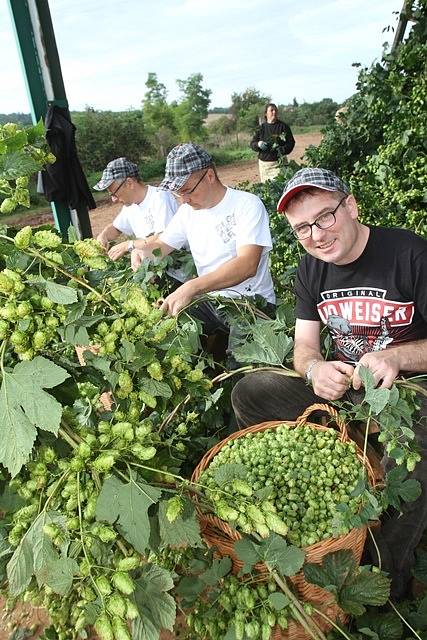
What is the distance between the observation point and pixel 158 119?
18609mm

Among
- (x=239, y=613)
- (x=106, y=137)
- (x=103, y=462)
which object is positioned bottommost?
(x=239, y=613)

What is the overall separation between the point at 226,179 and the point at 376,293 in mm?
14450

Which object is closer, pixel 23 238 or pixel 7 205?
pixel 23 238

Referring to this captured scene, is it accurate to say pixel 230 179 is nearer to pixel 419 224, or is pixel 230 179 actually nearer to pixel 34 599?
pixel 419 224

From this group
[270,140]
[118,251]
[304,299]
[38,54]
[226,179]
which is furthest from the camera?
[226,179]

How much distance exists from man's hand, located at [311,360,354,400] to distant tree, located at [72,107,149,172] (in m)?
13.5

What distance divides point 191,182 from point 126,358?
2052 mm

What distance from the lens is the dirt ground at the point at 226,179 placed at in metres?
11.7

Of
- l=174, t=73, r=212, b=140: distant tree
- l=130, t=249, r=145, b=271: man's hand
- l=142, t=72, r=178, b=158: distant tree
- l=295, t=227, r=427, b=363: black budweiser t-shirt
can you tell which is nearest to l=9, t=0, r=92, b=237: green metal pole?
l=130, t=249, r=145, b=271: man's hand

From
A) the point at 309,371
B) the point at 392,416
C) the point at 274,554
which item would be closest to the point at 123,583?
the point at 274,554

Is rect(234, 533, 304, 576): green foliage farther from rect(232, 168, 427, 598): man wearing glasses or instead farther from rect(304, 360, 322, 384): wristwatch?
rect(304, 360, 322, 384): wristwatch

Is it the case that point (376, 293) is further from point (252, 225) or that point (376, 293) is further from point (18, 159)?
point (18, 159)

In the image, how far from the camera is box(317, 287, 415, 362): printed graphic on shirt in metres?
1.99

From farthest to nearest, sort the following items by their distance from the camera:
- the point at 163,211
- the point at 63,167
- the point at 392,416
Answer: the point at 63,167, the point at 163,211, the point at 392,416
